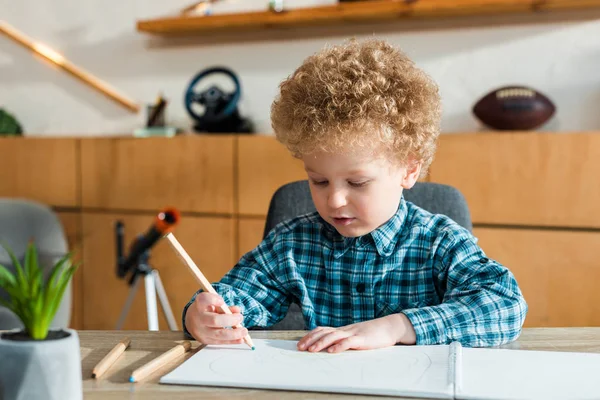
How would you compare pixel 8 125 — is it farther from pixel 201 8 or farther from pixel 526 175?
pixel 526 175

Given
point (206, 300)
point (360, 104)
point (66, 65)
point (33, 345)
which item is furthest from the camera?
point (66, 65)

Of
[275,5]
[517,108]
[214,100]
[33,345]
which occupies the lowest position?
[33,345]

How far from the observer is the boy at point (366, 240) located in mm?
974

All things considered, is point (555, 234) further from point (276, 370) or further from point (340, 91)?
point (276, 370)

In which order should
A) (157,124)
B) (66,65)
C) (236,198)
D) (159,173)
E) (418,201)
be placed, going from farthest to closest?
(66,65)
(157,124)
(159,173)
(236,198)
(418,201)

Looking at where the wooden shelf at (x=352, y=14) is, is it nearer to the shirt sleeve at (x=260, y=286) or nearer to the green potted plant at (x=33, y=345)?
the shirt sleeve at (x=260, y=286)

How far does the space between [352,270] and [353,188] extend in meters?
0.19

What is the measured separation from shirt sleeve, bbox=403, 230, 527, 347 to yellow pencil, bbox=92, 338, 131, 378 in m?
0.39

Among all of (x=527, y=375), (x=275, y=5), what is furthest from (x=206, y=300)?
(x=275, y=5)

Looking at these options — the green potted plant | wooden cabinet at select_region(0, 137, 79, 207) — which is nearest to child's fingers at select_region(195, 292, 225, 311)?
the green potted plant

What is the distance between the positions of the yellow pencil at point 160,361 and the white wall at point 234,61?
79.0 inches

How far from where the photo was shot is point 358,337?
0.87m

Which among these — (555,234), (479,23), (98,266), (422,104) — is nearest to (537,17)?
(479,23)

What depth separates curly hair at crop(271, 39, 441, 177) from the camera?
1.08 metres
